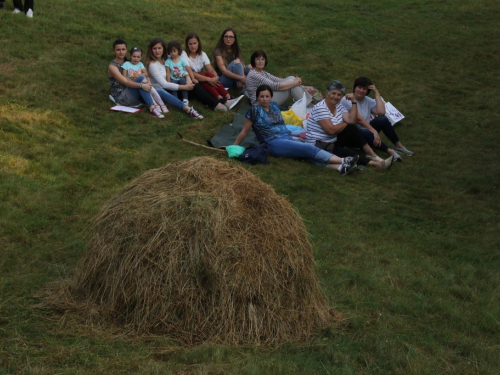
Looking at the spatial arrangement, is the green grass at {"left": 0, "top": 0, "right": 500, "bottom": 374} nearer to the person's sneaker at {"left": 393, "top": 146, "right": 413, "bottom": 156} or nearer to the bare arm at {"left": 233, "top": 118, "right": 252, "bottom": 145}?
the person's sneaker at {"left": 393, "top": 146, "right": 413, "bottom": 156}

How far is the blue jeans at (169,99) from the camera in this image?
34.4 ft

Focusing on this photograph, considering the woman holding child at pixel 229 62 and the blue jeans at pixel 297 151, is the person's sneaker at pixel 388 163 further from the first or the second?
the woman holding child at pixel 229 62

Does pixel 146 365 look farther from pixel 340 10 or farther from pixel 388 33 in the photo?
pixel 340 10

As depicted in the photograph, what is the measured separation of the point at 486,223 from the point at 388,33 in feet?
31.4

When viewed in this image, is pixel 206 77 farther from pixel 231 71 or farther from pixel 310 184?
pixel 310 184

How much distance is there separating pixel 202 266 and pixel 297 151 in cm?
480

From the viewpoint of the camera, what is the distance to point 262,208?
16.5 feet

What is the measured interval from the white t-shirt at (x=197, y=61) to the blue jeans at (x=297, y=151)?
291 cm

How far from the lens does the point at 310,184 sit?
8508mm

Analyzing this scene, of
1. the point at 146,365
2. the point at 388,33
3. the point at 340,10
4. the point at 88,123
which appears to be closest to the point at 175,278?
the point at 146,365

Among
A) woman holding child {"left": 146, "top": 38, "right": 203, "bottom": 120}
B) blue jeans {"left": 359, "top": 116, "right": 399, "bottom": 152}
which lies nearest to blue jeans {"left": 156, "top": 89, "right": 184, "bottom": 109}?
woman holding child {"left": 146, "top": 38, "right": 203, "bottom": 120}

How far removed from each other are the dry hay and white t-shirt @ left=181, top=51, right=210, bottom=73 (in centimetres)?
659

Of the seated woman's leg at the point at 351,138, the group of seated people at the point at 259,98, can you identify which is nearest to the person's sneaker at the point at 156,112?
the group of seated people at the point at 259,98

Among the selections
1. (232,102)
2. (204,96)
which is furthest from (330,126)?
(204,96)
